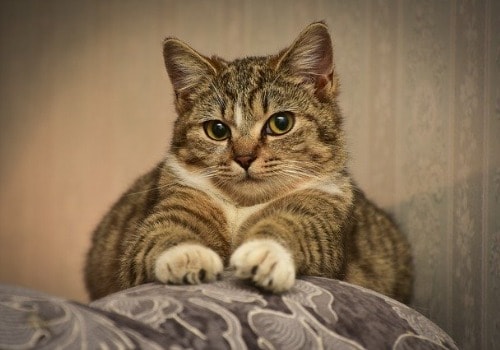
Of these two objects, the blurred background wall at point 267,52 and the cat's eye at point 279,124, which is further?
the blurred background wall at point 267,52

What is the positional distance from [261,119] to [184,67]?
251mm

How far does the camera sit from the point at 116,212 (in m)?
1.56

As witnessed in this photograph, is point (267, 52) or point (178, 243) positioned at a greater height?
point (267, 52)

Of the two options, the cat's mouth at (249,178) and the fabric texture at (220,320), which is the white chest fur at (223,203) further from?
the fabric texture at (220,320)

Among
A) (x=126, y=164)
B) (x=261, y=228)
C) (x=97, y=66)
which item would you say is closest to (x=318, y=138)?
(x=261, y=228)

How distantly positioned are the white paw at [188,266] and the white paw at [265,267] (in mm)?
48

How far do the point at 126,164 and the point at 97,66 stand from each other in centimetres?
35

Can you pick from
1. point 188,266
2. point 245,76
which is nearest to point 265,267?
point 188,266

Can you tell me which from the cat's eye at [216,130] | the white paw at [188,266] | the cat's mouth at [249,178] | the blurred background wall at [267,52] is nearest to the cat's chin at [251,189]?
the cat's mouth at [249,178]

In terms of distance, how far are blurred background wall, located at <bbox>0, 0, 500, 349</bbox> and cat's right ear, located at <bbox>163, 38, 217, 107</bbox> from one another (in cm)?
45

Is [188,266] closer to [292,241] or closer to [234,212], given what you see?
[292,241]

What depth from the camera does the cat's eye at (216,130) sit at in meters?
1.12

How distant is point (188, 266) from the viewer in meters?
0.82

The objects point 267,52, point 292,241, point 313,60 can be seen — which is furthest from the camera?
point 267,52
